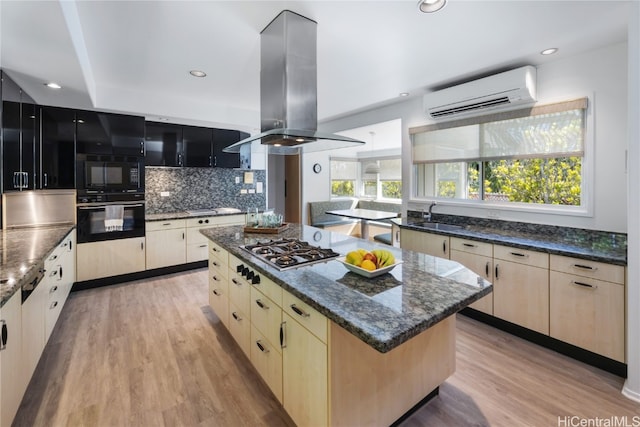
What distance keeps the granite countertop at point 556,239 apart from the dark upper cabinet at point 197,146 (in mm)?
3476

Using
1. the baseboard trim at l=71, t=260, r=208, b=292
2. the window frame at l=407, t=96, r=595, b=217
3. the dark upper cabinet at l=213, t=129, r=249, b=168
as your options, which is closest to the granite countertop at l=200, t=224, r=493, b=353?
the window frame at l=407, t=96, r=595, b=217

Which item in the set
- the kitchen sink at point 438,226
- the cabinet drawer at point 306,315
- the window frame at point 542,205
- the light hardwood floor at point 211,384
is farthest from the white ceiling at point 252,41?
the light hardwood floor at point 211,384

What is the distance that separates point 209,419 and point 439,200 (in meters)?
3.21

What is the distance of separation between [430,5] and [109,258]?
4398 millimetres

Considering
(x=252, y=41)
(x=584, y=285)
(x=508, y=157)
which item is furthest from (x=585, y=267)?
(x=252, y=41)

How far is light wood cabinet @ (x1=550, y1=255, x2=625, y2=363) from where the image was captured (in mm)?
2061

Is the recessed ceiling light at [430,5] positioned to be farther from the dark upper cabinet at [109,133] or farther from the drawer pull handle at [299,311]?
the dark upper cabinet at [109,133]

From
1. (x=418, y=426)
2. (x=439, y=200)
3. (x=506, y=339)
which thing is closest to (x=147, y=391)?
(x=418, y=426)

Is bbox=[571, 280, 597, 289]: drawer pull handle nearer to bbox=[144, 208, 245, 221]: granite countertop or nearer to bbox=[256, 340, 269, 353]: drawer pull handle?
bbox=[256, 340, 269, 353]: drawer pull handle

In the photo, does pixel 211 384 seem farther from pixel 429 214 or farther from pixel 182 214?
pixel 182 214

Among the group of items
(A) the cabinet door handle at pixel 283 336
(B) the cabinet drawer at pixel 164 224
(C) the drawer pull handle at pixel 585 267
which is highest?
(B) the cabinet drawer at pixel 164 224

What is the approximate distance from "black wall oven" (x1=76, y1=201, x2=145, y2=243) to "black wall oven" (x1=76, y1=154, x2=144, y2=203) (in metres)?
0.09

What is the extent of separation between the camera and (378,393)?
144 cm

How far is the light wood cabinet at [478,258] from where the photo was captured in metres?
2.74
